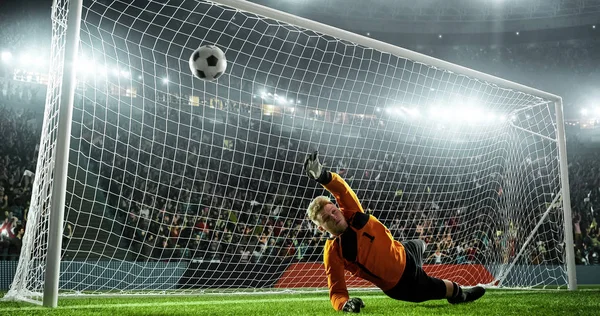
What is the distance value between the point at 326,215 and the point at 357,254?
49 cm

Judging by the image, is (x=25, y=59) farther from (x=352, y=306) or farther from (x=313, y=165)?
(x=352, y=306)

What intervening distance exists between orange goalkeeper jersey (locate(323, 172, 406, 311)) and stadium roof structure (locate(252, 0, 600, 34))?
2108 cm

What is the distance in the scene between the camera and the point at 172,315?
14.8 feet

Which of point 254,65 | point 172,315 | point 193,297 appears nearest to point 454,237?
point 193,297

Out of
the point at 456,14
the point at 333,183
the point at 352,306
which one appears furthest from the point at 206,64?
the point at 456,14

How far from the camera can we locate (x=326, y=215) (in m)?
4.45

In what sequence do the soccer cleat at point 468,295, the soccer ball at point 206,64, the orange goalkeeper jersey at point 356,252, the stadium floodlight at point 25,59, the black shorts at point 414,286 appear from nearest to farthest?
the orange goalkeeper jersey at point 356,252 < the black shorts at point 414,286 < the soccer cleat at point 468,295 < the soccer ball at point 206,64 < the stadium floodlight at point 25,59

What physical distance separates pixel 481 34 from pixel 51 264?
2552 centimetres

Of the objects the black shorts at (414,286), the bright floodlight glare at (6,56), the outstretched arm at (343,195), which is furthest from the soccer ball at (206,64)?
the bright floodlight glare at (6,56)

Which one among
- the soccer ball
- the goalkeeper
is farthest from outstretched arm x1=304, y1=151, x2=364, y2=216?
the soccer ball

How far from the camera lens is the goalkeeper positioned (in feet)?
14.7

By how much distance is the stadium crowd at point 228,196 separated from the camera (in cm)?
1004

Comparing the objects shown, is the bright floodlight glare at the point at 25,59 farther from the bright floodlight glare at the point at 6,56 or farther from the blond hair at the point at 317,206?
the blond hair at the point at 317,206

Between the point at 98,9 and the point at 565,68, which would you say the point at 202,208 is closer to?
the point at 98,9
